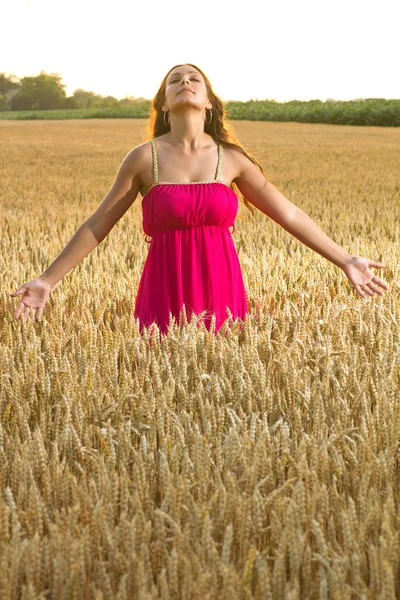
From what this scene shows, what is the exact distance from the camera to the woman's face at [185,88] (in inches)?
114

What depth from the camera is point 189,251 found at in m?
2.96

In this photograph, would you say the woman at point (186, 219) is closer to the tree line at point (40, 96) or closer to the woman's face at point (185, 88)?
the woman's face at point (185, 88)

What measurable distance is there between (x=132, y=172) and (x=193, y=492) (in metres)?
1.60

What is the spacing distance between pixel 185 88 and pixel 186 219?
1.52 ft

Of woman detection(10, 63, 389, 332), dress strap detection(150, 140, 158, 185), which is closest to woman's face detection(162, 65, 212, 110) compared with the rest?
woman detection(10, 63, 389, 332)

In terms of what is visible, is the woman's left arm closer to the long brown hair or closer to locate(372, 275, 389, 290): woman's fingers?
the long brown hair

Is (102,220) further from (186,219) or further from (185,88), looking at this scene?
(185,88)

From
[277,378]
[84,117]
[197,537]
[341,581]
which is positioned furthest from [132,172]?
[84,117]

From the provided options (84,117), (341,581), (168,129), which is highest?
(84,117)

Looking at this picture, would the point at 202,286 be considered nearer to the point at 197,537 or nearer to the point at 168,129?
the point at 168,129

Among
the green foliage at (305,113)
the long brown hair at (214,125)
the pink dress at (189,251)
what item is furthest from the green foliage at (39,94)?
the pink dress at (189,251)

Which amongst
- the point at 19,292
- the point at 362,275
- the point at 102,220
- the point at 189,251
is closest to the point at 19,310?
the point at 19,292

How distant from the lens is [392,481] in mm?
1818

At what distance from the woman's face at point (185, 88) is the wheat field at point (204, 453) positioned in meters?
0.81
